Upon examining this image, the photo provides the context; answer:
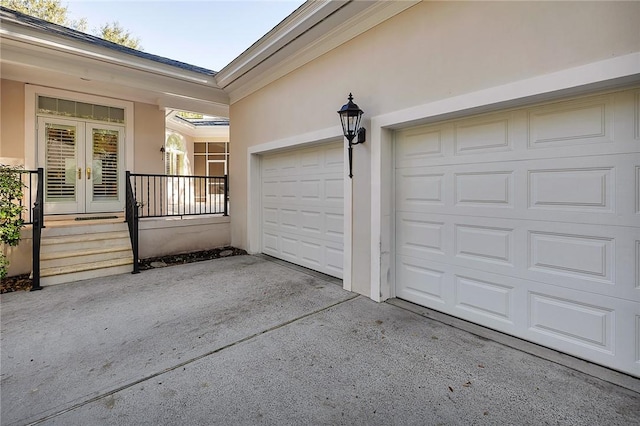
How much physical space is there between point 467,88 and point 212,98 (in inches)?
219

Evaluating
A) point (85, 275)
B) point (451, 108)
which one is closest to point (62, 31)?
point (85, 275)

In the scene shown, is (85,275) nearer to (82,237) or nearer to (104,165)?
(82,237)

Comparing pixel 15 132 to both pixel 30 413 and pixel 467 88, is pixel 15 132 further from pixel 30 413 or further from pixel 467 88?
pixel 467 88

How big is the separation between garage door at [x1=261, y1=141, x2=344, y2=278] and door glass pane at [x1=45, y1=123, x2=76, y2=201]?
4.06 metres

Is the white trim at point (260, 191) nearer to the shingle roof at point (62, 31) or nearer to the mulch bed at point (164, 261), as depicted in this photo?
the mulch bed at point (164, 261)

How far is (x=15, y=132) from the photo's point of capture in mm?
5562

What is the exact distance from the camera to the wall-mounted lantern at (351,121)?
3561 millimetres

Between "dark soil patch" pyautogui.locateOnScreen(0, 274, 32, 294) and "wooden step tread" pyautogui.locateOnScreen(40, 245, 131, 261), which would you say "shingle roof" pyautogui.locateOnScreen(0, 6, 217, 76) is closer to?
"wooden step tread" pyautogui.locateOnScreen(40, 245, 131, 261)

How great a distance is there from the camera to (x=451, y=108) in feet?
9.49

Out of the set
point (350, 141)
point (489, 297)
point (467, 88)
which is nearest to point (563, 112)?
point (467, 88)

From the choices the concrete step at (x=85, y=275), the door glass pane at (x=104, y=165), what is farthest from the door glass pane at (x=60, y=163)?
the concrete step at (x=85, y=275)

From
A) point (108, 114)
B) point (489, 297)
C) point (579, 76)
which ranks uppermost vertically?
point (108, 114)

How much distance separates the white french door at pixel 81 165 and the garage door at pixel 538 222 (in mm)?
6593

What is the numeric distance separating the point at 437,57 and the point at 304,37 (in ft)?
6.96
